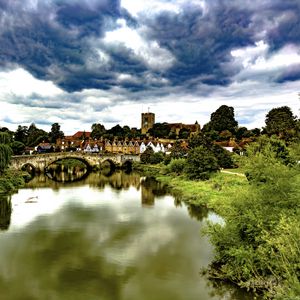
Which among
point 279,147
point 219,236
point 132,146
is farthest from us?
point 132,146

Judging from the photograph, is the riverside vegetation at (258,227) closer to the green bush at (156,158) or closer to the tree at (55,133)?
the green bush at (156,158)

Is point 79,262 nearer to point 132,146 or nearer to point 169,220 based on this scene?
point 169,220

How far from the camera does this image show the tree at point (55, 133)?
11747 centimetres

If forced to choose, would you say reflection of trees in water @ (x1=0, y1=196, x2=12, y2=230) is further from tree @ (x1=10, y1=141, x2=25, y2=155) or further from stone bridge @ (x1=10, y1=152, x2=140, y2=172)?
tree @ (x1=10, y1=141, x2=25, y2=155)

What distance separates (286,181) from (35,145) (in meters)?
107

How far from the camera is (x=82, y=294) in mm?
13945

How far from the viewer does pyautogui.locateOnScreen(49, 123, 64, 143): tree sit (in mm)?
117469

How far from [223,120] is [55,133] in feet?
190

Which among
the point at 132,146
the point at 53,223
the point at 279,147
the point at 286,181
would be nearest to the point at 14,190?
the point at 53,223

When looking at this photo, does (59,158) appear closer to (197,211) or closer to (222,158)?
(222,158)

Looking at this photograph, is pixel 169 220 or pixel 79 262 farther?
pixel 169 220

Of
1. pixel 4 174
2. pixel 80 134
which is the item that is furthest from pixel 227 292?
pixel 80 134

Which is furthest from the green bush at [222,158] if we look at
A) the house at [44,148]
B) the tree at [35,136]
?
the tree at [35,136]

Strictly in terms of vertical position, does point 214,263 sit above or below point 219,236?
below
